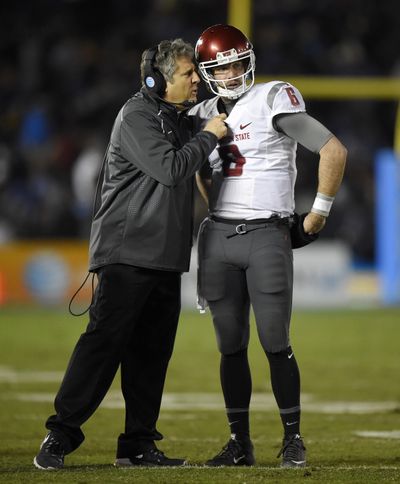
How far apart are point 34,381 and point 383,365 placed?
8.58ft

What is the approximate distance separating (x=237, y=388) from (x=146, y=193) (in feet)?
2.97

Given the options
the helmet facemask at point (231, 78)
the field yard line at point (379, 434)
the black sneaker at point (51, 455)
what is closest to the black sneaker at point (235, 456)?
the black sneaker at point (51, 455)

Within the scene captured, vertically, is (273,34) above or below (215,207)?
above

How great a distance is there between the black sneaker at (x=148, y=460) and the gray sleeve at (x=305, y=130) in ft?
4.57

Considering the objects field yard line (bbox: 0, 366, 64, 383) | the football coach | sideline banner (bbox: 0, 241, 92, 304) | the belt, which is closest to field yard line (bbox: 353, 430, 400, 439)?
the football coach

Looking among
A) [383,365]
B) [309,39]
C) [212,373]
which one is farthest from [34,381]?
[309,39]

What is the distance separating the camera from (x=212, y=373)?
8.72 metres

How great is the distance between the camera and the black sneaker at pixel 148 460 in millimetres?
5055

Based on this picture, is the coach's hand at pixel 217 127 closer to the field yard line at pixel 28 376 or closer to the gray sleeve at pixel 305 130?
Result: the gray sleeve at pixel 305 130

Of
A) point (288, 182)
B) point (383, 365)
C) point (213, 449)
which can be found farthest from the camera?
point (383, 365)

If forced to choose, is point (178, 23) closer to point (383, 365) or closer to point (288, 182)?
point (383, 365)

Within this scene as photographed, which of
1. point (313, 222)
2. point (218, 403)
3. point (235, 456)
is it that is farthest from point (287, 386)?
point (218, 403)

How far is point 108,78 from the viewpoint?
52.2 ft

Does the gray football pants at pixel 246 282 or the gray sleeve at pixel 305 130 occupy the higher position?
the gray sleeve at pixel 305 130
